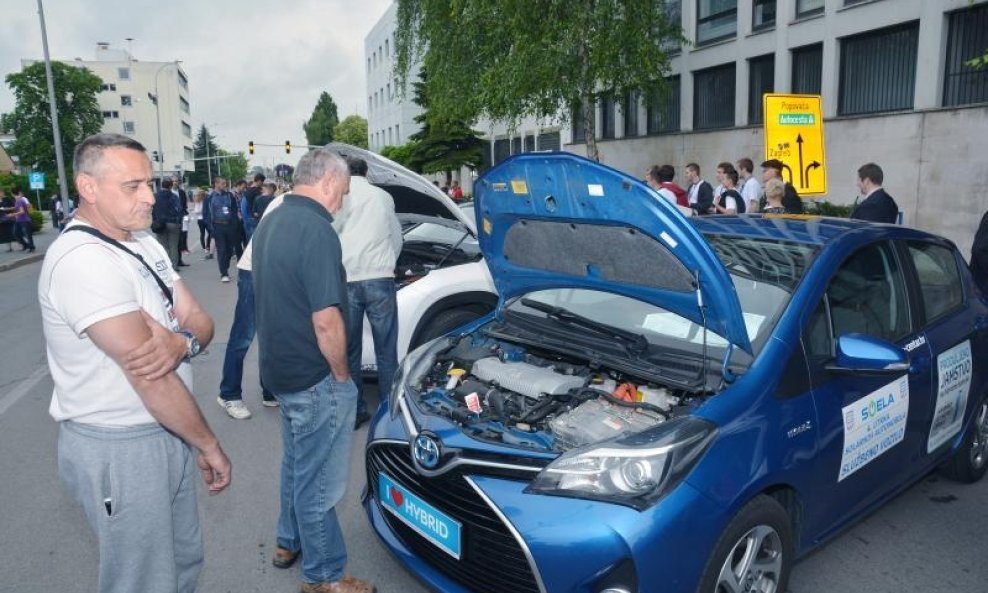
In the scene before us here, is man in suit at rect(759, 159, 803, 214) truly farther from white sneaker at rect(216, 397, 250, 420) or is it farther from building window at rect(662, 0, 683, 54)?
building window at rect(662, 0, 683, 54)

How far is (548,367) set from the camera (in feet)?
11.1

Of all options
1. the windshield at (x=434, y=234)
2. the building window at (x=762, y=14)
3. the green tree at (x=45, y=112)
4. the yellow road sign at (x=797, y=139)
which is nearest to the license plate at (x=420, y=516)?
the windshield at (x=434, y=234)

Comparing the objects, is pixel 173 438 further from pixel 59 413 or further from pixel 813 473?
pixel 813 473

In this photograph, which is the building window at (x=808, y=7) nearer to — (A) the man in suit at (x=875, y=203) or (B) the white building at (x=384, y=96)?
(A) the man in suit at (x=875, y=203)

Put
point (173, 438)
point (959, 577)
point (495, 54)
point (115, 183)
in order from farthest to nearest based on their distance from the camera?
point (495, 54)
point (959, 577)
point (173, 438)
point (115, 183)

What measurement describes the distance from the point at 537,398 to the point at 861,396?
53.7 inches

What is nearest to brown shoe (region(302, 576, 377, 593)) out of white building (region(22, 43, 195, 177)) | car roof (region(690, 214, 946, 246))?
car roof (region(690, 214, 946, 246))

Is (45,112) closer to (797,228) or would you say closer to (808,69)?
(808,69)

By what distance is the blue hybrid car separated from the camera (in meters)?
2.37

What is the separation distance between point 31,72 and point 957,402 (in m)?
78.6

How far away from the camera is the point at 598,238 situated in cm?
298

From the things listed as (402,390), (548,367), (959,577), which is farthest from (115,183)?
(959,577)

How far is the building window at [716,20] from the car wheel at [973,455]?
15858 mm

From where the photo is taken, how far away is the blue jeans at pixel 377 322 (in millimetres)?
4852
